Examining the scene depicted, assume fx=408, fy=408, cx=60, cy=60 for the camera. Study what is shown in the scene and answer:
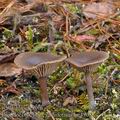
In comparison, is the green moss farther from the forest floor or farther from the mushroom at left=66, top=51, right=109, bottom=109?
the mushroom at left=66, top=51, right=109, bottom=109

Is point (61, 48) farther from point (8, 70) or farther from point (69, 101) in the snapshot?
point (69, 101)

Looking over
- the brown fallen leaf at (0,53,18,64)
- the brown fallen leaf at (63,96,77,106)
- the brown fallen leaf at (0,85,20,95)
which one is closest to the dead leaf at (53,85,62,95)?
the brown fallen leaf at (63,96,77,106)

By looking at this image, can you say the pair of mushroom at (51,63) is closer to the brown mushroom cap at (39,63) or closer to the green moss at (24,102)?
the brown mushroom cap at (39,63)

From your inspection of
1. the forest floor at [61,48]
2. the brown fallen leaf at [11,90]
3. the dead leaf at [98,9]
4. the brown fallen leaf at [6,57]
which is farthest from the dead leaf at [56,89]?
the dead leaf at [98,9]

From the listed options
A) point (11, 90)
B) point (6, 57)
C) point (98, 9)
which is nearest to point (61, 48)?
point (6, 57)

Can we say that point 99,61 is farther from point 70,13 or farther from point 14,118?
point 70,13

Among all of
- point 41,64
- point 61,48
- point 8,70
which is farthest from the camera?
point 61,48

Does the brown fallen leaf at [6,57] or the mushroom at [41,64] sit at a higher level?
the mushroom at [41,64]
